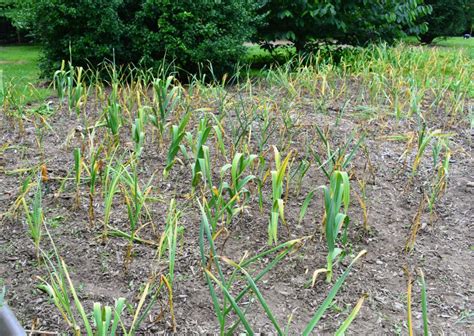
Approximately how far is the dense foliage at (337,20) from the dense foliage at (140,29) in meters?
1.18

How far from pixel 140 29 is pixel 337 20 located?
2.74m

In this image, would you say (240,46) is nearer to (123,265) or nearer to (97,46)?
(97,46)

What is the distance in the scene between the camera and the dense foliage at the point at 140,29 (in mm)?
5699

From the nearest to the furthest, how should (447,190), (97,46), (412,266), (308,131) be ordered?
(412,266) < (447,190) < (308,131) < (97,46)

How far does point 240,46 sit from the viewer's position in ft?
20.2

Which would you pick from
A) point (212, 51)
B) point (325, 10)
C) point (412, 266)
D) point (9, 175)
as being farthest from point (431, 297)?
point (325, 10)

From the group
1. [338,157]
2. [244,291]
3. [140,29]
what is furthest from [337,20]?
[244,291]

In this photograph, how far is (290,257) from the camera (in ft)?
8.11

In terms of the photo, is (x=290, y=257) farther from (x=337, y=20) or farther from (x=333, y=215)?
(x=337, y=20)

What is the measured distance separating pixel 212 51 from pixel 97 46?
119cm

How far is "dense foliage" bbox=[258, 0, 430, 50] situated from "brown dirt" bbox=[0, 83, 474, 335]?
414cm

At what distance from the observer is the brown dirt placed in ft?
6.91

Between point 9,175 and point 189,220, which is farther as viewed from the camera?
point 9,175

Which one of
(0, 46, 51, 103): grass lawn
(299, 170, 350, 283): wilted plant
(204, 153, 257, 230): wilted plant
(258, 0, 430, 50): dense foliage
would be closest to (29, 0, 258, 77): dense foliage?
(0, 46, 51, 103): grass lawn
